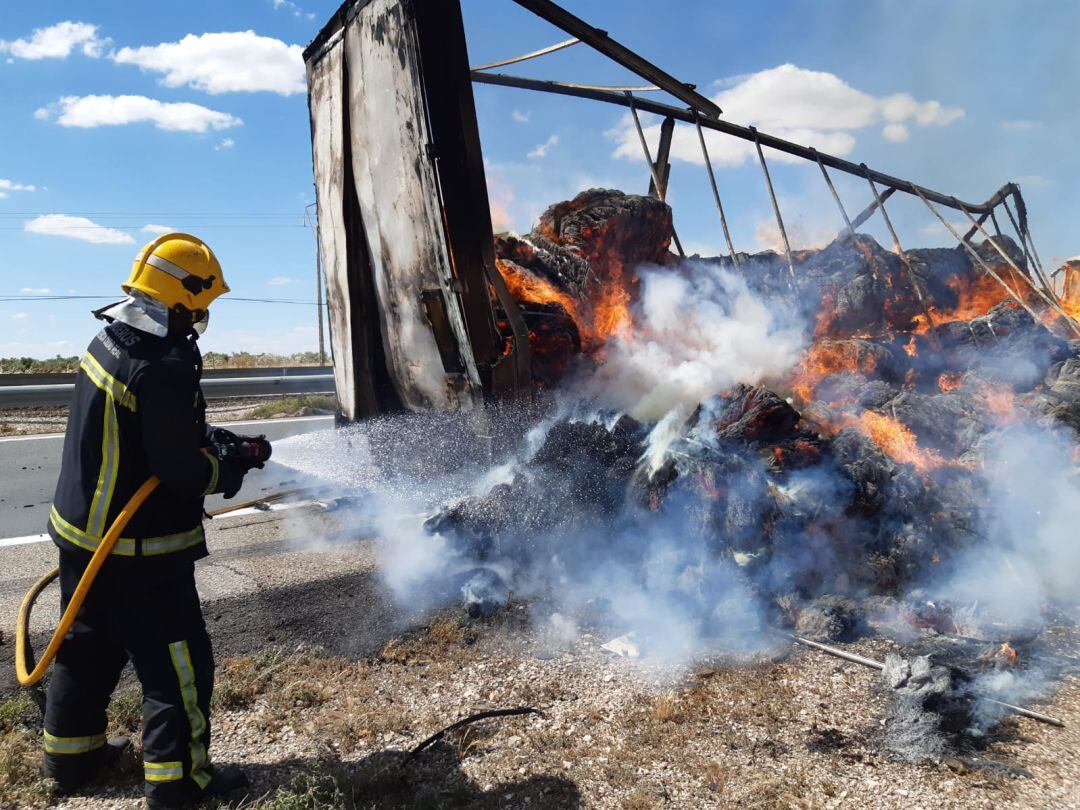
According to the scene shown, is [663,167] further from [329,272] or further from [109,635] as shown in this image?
[109,635]

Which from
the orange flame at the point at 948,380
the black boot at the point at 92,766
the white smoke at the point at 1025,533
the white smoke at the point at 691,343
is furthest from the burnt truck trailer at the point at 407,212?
the orange flame at the point at 948,380

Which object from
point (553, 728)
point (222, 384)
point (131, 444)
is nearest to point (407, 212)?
point (131, 444)

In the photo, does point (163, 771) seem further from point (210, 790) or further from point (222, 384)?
point (222, 384)

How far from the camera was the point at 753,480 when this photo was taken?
450 cm

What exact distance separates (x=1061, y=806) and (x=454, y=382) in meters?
3.68

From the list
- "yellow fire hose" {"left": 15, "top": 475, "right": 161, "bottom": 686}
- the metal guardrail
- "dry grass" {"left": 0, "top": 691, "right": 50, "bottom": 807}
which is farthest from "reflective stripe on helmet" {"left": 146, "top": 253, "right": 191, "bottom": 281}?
the metal guardrail

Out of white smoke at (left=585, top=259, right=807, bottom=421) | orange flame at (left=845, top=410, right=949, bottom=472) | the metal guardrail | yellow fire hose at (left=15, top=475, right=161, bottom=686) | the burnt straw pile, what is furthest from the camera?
the metal guardrail

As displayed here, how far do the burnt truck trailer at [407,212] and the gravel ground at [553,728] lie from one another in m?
1.70

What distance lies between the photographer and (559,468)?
16.1 ft

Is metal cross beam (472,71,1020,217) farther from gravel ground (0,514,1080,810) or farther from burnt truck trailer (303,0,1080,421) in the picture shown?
gravel ground (0,514,1080,810)

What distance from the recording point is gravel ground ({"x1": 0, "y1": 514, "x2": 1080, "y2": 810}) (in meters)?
2.54

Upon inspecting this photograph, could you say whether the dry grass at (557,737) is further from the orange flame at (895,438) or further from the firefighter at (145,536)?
the orange flame at (895,438)

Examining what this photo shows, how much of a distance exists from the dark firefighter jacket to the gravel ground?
3.29 feet

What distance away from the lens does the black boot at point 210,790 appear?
2.39 metres
